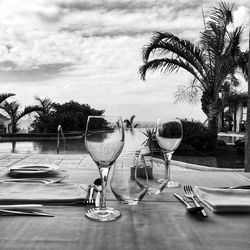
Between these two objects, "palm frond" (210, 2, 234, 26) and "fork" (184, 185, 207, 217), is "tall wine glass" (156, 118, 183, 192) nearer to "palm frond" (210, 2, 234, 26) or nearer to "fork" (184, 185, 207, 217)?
"fork" (184, 185, 207, 217)

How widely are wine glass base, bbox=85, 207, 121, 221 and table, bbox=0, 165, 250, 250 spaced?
0.02m

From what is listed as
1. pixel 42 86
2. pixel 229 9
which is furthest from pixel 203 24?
pixel 42 86

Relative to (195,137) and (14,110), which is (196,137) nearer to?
(195,137)

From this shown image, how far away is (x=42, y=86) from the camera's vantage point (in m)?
17.1

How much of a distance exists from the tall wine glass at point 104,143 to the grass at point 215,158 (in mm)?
5446

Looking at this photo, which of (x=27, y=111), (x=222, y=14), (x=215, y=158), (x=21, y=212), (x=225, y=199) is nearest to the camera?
(x=21, y=212)

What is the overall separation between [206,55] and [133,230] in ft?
23.8

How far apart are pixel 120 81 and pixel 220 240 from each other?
40.3 ft

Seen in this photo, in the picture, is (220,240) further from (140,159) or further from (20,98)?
(20,98)

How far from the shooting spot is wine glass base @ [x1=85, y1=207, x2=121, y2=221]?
819mm

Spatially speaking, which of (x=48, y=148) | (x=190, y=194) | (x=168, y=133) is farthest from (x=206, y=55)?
(x=190, y=194)

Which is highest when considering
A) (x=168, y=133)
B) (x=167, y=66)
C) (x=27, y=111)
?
(x=167, y=66)

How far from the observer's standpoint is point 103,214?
844 millimetres

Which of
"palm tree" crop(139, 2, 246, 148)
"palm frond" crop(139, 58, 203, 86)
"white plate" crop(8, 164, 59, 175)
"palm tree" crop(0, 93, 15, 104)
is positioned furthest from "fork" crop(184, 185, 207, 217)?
"palm tree" crop(0, 93, 15, 104)
